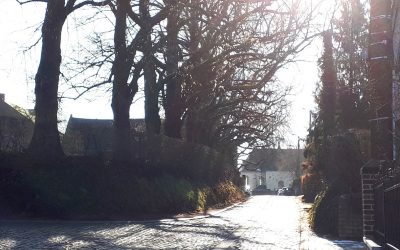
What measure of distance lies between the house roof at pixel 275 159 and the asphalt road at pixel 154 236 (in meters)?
48.2

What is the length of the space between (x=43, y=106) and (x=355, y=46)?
1162 centimetres

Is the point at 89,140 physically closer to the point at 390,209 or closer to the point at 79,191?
the point at 79,191

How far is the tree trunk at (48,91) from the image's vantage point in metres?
21.6

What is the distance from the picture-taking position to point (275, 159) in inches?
2972

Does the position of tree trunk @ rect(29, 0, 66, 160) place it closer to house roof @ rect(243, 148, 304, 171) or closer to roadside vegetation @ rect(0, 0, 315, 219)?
roadside vegetation @ rect(0, 0, 315, 219)

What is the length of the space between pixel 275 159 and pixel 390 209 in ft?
220

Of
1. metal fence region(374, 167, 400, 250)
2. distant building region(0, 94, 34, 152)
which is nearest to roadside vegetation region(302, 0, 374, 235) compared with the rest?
metal fence region(374, 167, 400, 250)

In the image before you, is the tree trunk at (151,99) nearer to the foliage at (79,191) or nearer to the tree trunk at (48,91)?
the foliage at (79,191)

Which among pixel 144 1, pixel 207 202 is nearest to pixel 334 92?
pixel 207 202

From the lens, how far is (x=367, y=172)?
1277cm

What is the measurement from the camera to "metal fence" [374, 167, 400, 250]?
26.4ft

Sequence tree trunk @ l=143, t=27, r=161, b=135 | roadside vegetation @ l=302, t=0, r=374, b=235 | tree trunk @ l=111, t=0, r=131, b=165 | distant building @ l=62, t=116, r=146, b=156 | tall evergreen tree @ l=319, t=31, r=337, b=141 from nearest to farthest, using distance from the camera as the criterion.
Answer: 1. roadside vegetation @ l=302, t=0, r=374, b=235
2. tree trunk @ l=111, t=0, r=131, b=165
3. distant building @ l=62, t=116, r=146, b=156
4. tall evergreen tree @ l=319, t=31, r=337, b=141
5. tree trunk @ l=143, t=27, r=161, b=135

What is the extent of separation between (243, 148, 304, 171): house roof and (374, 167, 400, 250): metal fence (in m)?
55.5

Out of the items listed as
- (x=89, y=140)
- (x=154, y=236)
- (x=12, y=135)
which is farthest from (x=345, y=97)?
(x=154, y=236)
